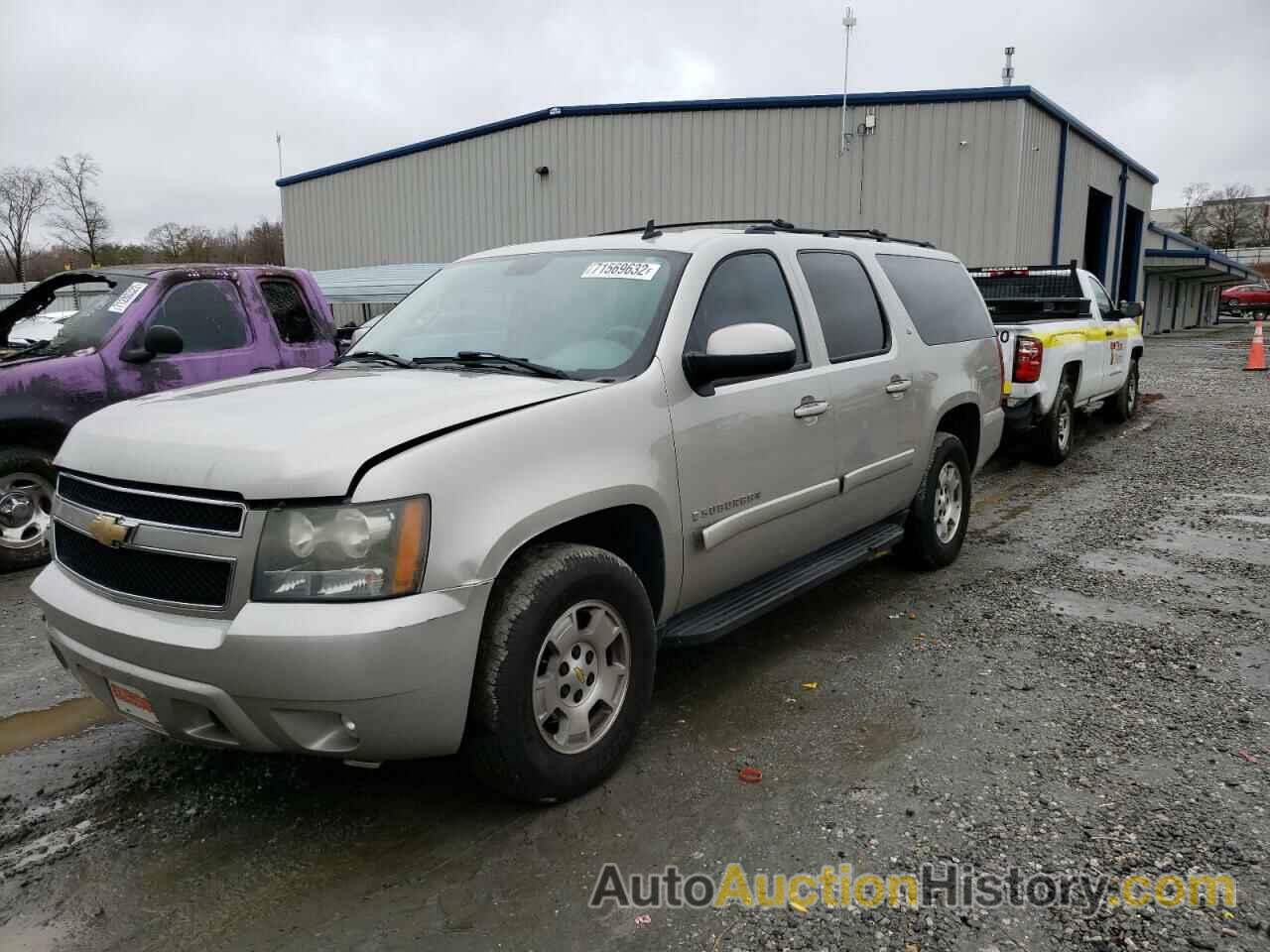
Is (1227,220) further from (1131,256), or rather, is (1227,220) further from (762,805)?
(762,805)

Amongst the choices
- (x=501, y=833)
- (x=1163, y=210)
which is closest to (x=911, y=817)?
(x=501, y=833)

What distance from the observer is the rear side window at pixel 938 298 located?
5.20 meters

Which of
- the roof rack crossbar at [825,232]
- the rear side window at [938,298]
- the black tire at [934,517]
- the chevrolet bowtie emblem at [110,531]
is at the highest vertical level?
the roof rack crossbar at [825,232]

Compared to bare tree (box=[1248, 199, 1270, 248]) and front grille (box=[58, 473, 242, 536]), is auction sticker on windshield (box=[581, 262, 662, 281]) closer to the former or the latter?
front grille (box=[58, 473, 242, 536])

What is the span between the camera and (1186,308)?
4672 centimetres

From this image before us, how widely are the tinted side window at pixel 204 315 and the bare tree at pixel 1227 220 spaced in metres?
99.2

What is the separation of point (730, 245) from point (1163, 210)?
12007 centimetres

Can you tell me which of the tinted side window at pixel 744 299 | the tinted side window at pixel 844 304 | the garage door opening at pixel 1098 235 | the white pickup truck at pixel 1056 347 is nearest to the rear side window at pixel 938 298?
the tinted side window at pixel 844 304

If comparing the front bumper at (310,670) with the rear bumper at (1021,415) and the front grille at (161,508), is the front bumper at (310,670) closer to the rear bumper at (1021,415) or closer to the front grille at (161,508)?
the front grille at (161,508)

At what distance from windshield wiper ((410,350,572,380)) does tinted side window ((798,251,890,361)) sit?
5.17 ft

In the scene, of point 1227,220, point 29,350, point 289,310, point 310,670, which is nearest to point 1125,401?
point 289,310

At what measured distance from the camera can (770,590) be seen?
13.0ft

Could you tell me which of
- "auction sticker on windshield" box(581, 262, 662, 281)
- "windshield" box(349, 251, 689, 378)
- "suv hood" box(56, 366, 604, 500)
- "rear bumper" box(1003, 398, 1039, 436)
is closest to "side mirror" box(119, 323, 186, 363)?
"windshield" box(349, 251, 689, 378)

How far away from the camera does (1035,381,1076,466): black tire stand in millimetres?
9164
